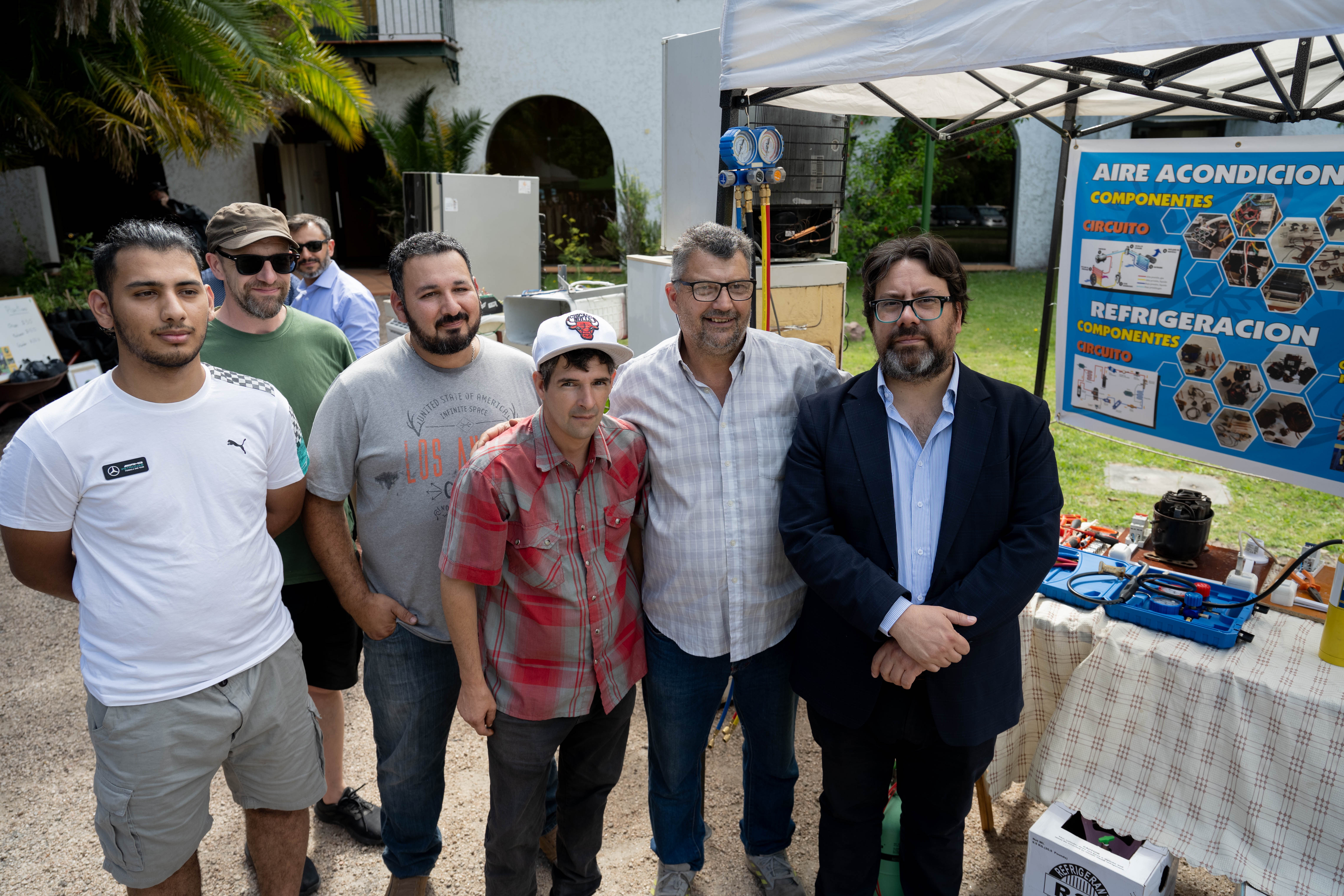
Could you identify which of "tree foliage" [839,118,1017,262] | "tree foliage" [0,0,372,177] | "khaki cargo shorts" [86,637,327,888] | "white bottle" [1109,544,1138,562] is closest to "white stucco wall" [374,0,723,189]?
"tree foliage" [839,118,1017,262]

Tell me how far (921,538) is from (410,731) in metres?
1.53

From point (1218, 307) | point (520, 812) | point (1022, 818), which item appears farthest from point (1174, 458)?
point (520, 812)

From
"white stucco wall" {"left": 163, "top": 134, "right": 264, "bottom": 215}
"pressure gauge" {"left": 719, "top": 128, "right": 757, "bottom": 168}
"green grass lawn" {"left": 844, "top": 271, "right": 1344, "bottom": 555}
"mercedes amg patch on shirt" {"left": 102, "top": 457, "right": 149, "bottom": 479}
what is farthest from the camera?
"white stucco wall" {"left": 163, "top": 134, "right": 264, "bottom": 215}

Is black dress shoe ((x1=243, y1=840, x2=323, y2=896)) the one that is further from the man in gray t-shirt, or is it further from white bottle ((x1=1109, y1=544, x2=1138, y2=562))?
white bottle ((x1=1109, y1=544, x2=1138, y2=562))

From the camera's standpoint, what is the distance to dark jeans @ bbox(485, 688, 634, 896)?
2.18 meters

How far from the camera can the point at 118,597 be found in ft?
6.31

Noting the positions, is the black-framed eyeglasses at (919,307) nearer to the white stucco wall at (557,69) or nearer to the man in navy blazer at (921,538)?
the man in navy blazer at (921,538)

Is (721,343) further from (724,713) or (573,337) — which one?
(724,713)

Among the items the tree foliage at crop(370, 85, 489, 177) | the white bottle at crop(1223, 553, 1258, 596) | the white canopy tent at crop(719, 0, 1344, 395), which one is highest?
the tree foliage at crop(370, 85, 489, 177)

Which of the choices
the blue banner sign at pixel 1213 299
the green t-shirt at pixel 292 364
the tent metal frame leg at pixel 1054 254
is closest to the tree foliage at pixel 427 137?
the tent metal frame leg at pixel 1054 254

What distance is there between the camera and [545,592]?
2133 millimetres

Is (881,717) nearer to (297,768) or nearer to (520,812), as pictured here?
(520,812)

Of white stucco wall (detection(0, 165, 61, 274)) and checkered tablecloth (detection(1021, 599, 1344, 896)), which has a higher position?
white stucco wall (detection(0, 165, 61, 274))

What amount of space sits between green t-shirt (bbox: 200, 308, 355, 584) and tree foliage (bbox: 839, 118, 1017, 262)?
13.0 m
